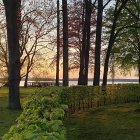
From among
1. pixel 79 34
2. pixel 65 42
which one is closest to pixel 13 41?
pixel 65 42

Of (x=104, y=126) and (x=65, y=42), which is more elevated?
(x=65, y=42)

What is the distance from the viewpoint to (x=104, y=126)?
19.9 metres

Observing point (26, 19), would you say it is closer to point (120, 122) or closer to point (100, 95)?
point (100, 95)

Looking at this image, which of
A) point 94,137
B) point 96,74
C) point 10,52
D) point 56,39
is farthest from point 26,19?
point 94,137

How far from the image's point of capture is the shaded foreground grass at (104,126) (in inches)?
659

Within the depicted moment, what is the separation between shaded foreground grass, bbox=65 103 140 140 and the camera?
16.8m

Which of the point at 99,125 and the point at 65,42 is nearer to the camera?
the point at 99,125

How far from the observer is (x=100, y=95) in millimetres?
32406

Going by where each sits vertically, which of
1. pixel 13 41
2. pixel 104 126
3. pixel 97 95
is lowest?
pixel 104 126

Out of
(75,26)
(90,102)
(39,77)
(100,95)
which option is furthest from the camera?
(39,77)

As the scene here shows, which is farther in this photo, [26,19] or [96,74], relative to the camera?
[26,19]

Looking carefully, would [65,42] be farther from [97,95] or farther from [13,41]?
[13,41]

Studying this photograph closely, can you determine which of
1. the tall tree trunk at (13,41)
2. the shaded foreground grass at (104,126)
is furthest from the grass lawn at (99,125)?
the tall tree trunk at (13,41)

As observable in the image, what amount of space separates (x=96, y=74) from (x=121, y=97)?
9.64 feet
